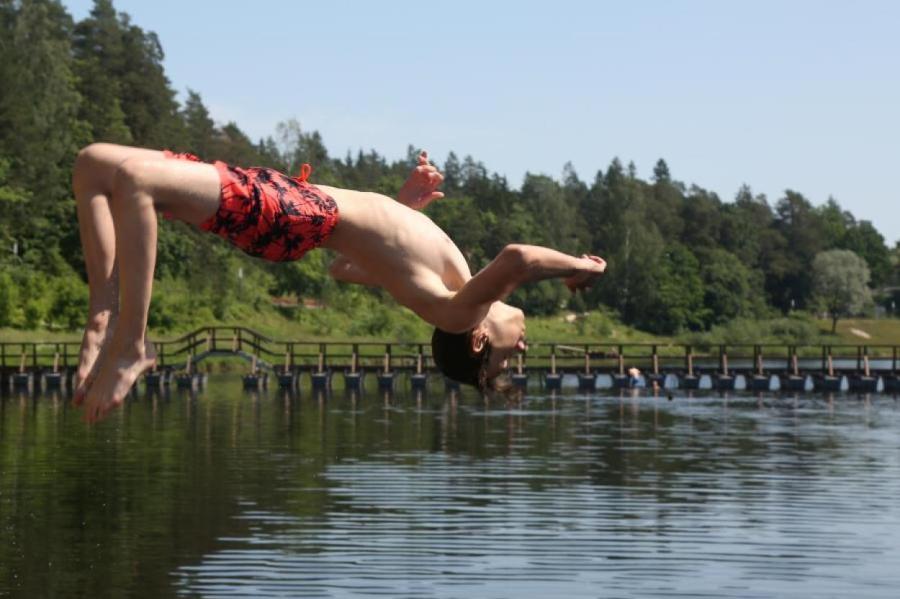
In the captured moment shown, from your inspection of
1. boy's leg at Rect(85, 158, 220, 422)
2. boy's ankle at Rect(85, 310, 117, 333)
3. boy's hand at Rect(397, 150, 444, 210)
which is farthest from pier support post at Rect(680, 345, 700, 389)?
boy's leg at Rect(85, 158, 220, 422)

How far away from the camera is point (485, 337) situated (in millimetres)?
6629

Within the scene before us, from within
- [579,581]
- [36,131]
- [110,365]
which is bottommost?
[579,581]

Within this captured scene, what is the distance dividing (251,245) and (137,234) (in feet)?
1.72

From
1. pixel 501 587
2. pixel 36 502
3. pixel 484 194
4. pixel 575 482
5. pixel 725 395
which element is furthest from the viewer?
pixel 484 194

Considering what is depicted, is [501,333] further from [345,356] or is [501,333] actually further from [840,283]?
[840,283]

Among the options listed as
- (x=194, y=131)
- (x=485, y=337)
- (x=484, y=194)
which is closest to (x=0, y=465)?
(x=485, y=337)

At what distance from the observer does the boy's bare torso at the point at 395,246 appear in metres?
6.14

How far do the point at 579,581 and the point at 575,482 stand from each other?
52.3 feet

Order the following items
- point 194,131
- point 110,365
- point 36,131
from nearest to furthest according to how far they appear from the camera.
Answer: point 110,365, point 36,131, point 194,131

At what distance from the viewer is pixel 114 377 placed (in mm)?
5789

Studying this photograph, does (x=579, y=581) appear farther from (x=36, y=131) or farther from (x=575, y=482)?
(x=36, y=131)

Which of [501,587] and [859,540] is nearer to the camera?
[501,587]

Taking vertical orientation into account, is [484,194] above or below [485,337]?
above

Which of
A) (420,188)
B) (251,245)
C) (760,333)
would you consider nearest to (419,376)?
(760,333)
